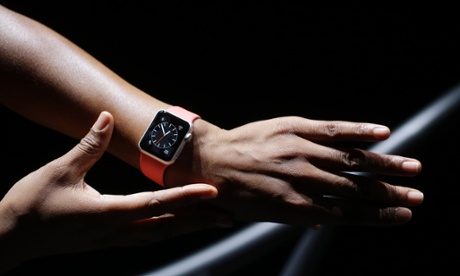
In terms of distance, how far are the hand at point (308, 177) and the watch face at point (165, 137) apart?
0.05 m

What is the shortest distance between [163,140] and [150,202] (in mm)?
151

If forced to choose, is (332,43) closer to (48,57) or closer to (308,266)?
(308,266)

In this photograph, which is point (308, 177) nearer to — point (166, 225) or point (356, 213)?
point (356, 213)

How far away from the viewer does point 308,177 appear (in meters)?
0.87

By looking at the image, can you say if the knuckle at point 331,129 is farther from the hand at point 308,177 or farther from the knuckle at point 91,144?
the knuckle at point 91,144

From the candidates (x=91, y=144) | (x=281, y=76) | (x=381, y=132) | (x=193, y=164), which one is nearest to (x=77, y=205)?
(x=91, y=144)

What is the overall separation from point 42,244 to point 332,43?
957 millimetres

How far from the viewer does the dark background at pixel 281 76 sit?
4.72ft

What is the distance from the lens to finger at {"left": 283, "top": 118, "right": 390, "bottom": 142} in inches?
32.4

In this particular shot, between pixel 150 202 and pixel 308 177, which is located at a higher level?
pixel 308 177

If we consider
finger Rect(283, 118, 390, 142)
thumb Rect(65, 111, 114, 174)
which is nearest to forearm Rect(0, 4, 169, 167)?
thumb Rect(65, 111, 114, 174)

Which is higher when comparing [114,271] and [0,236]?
[0,236]

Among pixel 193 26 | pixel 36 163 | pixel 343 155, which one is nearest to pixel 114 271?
pixel 36 163

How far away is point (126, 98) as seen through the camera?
99cm
